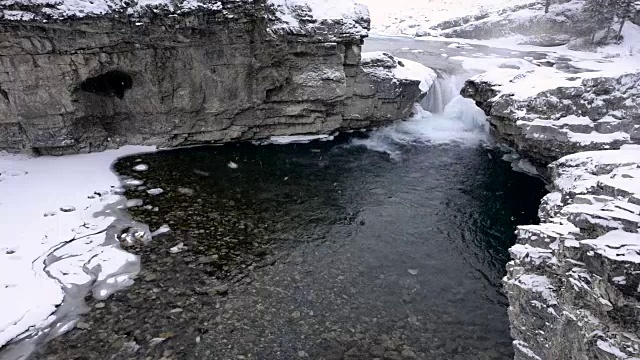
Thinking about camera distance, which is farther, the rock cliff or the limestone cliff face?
the limestone cliff face

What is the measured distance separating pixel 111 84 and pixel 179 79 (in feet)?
8.67

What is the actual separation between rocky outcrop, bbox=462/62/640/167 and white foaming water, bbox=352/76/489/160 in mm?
3524

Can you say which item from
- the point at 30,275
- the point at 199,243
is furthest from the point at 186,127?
the point at 30,275

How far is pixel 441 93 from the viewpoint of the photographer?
22203 mm

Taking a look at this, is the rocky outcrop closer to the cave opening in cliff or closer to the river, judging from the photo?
the river

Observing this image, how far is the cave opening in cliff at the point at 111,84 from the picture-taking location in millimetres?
15195

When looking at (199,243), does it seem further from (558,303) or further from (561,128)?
(561,128)

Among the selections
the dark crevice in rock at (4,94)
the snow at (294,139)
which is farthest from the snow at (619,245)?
the dark crevice in rock at (4,94)

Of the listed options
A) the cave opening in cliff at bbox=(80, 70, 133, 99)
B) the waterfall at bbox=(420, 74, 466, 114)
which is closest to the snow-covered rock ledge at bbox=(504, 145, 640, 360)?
the cave opening in cliff at bbox=(80, 70, 133, 99)

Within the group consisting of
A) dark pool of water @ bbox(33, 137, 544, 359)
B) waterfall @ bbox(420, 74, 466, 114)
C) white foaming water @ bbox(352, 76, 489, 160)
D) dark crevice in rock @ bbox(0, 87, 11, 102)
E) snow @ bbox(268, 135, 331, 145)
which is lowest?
dark pool of water @ bbox(33, 137, 544, 359)

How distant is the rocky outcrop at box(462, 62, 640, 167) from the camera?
42.0 feet

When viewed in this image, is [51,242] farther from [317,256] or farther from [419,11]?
[419,11]

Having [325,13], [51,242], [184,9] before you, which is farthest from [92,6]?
[325,13]

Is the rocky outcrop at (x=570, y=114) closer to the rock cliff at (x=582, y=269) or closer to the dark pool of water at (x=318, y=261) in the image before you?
the dark pool of water at (x=318, y=261)
